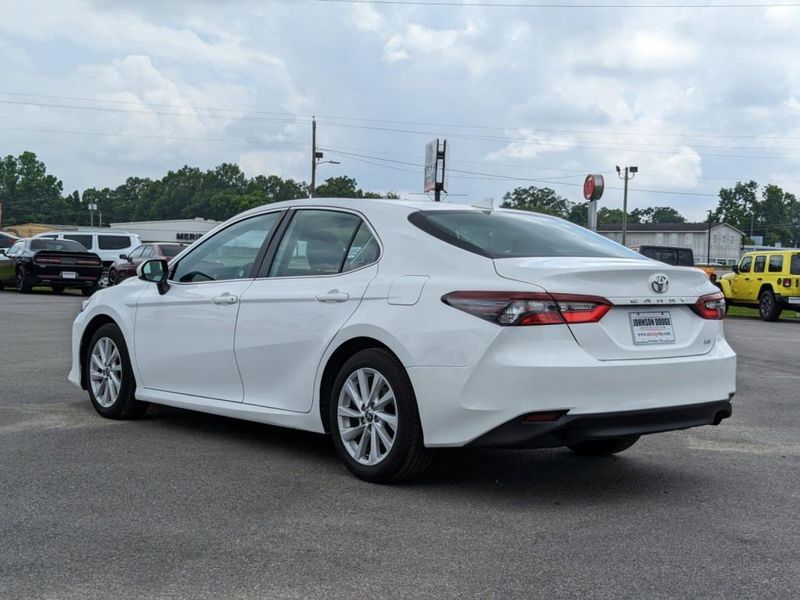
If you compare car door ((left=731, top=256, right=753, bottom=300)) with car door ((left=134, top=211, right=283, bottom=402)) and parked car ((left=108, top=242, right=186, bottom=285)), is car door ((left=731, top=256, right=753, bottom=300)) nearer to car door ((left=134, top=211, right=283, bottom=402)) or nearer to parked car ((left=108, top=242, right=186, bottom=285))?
parked car ((left=108, top=242, right=186, bottom=285))

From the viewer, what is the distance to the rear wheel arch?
5.45m

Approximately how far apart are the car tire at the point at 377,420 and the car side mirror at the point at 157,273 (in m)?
1.99

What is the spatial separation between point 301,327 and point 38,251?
2344 cm

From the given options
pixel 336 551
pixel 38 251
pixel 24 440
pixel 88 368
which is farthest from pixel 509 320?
pixel 38 251

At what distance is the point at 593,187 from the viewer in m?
38.4

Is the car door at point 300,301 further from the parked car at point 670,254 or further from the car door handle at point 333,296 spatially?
the parked car at point 670,254

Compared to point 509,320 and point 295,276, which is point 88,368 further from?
point 509,320

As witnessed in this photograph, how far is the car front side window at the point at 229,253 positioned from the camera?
6473 mm

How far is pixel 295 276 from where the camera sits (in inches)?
238

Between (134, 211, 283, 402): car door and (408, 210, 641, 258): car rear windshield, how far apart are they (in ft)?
4.32

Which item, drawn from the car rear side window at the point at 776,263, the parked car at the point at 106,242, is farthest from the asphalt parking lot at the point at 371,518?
the parked car at the point at 106,242

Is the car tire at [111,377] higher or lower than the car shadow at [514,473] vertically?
higher

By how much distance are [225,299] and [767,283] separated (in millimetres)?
22020

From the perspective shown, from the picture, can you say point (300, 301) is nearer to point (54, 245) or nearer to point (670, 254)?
point (54, 245)
